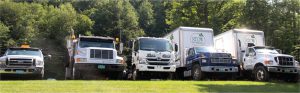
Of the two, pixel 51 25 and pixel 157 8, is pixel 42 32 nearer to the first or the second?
pixel 51 25

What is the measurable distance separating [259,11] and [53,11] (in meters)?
38.1

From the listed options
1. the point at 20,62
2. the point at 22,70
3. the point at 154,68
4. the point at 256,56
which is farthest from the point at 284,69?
the point at 20,62

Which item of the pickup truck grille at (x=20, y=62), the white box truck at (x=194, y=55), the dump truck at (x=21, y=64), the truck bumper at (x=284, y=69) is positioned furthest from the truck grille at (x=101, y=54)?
the truck bumper at (x=284, y=69)

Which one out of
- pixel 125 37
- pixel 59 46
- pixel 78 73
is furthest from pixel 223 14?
pixel 78 73

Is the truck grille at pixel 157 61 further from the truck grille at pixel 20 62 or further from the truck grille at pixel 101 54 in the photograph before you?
the truck grille at pixel 20 62

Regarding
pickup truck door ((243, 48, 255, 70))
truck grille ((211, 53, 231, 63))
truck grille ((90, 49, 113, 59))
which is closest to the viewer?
truck grille ((90, 49, 113, 59))

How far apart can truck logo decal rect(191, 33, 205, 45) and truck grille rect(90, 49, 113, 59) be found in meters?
5.72

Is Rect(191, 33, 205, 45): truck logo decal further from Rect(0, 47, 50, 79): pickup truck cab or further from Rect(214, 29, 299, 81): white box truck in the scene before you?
Rect(0, 47, 50, 79): pickup truck cab

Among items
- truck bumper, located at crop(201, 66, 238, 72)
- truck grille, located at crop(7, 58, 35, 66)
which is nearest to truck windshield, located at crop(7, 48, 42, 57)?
truck grille, located at crop(7, 58, 35, 66)

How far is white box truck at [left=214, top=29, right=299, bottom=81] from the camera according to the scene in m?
18.4

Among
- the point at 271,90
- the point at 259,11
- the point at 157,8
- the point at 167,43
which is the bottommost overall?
the point at 271,90

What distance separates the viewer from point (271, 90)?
13.7 m

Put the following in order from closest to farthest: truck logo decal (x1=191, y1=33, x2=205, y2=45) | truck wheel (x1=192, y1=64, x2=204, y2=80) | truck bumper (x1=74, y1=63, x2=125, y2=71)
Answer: truck bumper (x1=74, y1=63, x2=125, y2=71)
truck wheel (x1=192, y1=64, x2=204, y2=80)
truck logo decal (x1=191, y1=33, x2=205, y2=45)

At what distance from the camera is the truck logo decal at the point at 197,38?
21659 millimetres
